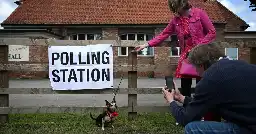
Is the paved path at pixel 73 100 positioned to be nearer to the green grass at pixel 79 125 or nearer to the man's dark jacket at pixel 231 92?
the green grass at pixel 79 125

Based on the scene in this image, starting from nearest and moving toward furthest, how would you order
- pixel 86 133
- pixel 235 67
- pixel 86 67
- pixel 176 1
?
pixel 235 67 < pixel 176 1 < pixel 86 133 < pixel 86 67

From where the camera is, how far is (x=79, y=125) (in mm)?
5992

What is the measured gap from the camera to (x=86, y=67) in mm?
6129

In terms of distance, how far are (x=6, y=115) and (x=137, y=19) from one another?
83.4 ft

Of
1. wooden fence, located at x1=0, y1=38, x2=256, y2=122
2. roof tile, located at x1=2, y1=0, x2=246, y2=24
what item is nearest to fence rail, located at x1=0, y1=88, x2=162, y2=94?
wooden fence, located at x1=0, y1=38, x2=256, y2=122

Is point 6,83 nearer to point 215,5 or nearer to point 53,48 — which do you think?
point 53,48

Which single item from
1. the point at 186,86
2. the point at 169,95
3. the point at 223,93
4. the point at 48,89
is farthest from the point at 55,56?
the point at 223,93

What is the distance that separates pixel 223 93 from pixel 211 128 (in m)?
0.35

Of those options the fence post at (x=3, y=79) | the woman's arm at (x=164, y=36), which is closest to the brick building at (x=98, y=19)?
the fence post at (x=3, y=79)

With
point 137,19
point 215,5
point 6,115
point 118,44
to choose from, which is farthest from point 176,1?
point 215,5

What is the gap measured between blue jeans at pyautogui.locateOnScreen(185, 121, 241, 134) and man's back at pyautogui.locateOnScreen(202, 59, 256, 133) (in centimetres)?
8

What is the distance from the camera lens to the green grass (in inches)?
221

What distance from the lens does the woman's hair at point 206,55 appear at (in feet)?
9.88

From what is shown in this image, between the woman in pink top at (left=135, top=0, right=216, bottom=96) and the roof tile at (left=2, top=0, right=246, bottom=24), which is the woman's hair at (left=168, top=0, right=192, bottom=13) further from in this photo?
the roof tile at (left=2, top=0, right=246, bottom=24)
